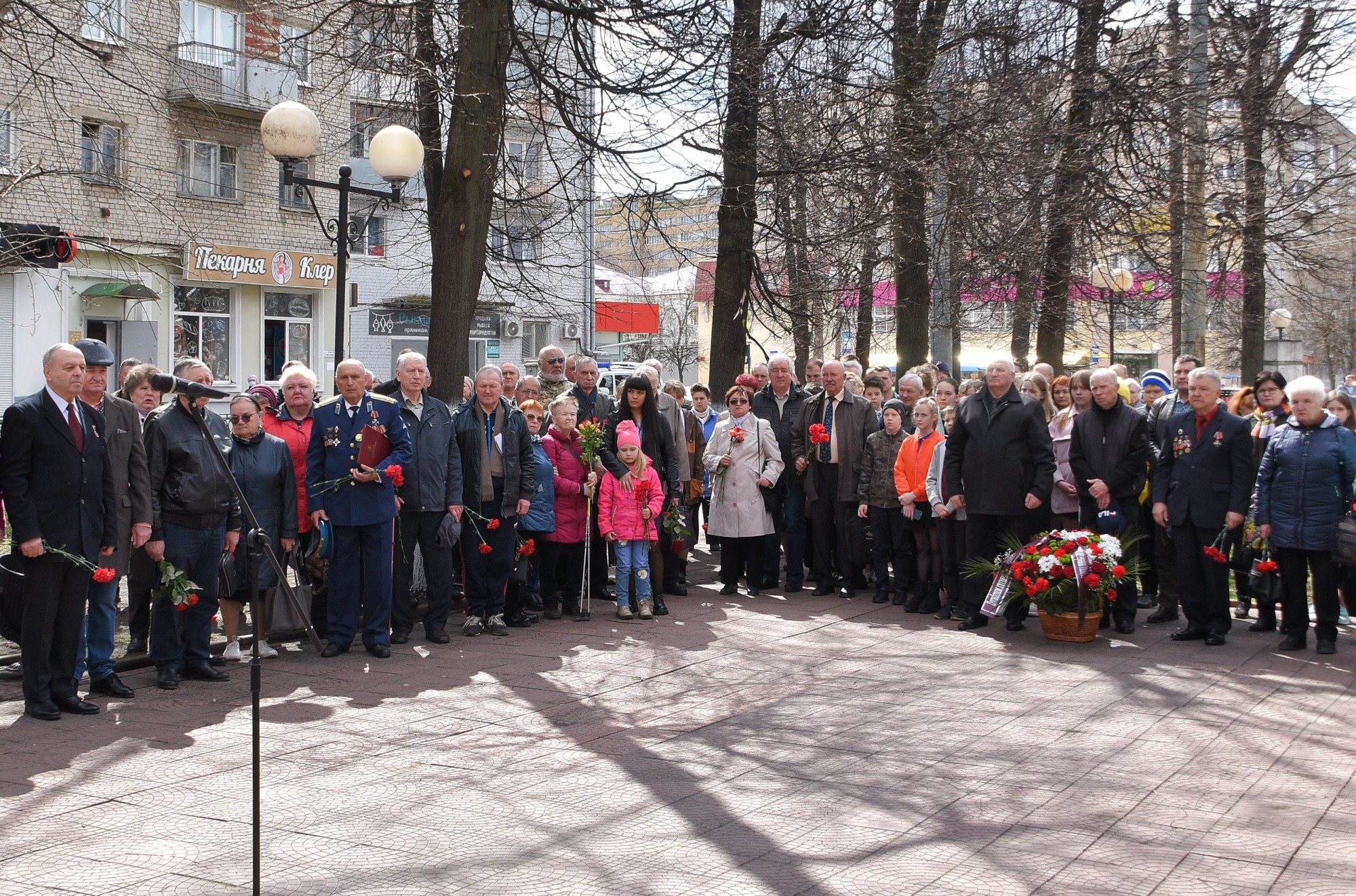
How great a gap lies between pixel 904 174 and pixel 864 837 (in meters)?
10.7

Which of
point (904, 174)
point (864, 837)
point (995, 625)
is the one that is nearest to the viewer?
point (864, 837)

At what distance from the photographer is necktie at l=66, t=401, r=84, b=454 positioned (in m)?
7.69

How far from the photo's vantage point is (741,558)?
1262cm

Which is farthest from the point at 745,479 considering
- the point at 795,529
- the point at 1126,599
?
the point at 1126,599

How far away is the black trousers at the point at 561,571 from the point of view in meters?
11.1

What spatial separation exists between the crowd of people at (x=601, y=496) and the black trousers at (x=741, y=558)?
27 mm

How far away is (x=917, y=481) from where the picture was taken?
443 inches

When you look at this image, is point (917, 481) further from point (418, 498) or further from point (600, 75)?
point (600, 75)

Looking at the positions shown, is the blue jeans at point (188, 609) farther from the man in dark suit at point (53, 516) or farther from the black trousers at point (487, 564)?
the black trousers at point (487, 564)

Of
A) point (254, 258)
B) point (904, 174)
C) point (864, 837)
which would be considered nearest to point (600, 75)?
point (904, 174)

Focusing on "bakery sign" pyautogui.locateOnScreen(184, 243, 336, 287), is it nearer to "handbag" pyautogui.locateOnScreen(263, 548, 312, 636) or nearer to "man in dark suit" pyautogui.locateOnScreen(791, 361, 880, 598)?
"man in dark suit" pyautogui.locateOnScreen(791, 361, 880, 598)

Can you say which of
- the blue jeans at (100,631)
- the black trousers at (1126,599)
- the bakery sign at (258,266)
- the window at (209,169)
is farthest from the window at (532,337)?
the blue jeans at (100,631)

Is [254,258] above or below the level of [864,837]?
above

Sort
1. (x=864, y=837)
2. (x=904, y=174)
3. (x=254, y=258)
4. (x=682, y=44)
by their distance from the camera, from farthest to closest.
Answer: (x=254, y=258), (x=904, y=174), (x=682, y=44), (x=864, y=837)
